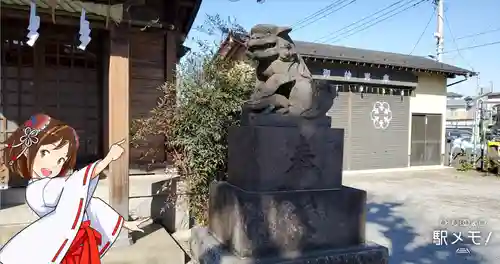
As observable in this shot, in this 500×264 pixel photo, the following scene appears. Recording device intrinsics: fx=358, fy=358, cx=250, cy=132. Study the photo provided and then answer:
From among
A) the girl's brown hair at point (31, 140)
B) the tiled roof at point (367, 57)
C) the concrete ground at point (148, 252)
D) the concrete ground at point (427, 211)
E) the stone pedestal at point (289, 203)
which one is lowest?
the concrete ground at point (427, 211)

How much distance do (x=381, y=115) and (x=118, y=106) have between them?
1037 cm

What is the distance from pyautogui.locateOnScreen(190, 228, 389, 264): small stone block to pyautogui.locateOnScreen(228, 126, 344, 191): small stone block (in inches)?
17.7

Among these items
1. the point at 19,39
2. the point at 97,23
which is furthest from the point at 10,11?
the point at 19,39

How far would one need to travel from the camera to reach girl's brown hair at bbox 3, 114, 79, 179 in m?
2.11

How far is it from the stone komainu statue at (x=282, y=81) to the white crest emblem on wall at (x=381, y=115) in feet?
34.3

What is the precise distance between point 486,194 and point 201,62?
25.8ft

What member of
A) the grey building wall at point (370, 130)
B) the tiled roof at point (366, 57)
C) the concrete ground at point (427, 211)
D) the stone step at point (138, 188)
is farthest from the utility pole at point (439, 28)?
the stone step at point (138, 188)

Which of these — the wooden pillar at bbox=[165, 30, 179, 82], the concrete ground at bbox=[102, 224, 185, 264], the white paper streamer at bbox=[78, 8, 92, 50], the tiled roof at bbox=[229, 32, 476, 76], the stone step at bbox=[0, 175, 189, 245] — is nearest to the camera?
the concrete ground at bbox=[102, 224, 185, 264]

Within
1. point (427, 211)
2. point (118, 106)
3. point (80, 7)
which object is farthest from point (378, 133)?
point (80, 7)

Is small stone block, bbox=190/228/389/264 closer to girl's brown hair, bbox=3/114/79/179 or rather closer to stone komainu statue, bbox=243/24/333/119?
stone komainu statue, bbox=243/24/333/119

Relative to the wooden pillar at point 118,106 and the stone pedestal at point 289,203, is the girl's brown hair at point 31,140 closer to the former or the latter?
the stone pedestal at point 289,203

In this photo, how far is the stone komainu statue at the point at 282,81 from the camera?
103 inches

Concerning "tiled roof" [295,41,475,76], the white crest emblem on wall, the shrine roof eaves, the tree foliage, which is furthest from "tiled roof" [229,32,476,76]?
the shrine roof eaves

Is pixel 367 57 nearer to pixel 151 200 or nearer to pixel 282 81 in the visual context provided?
pixel 151 200
